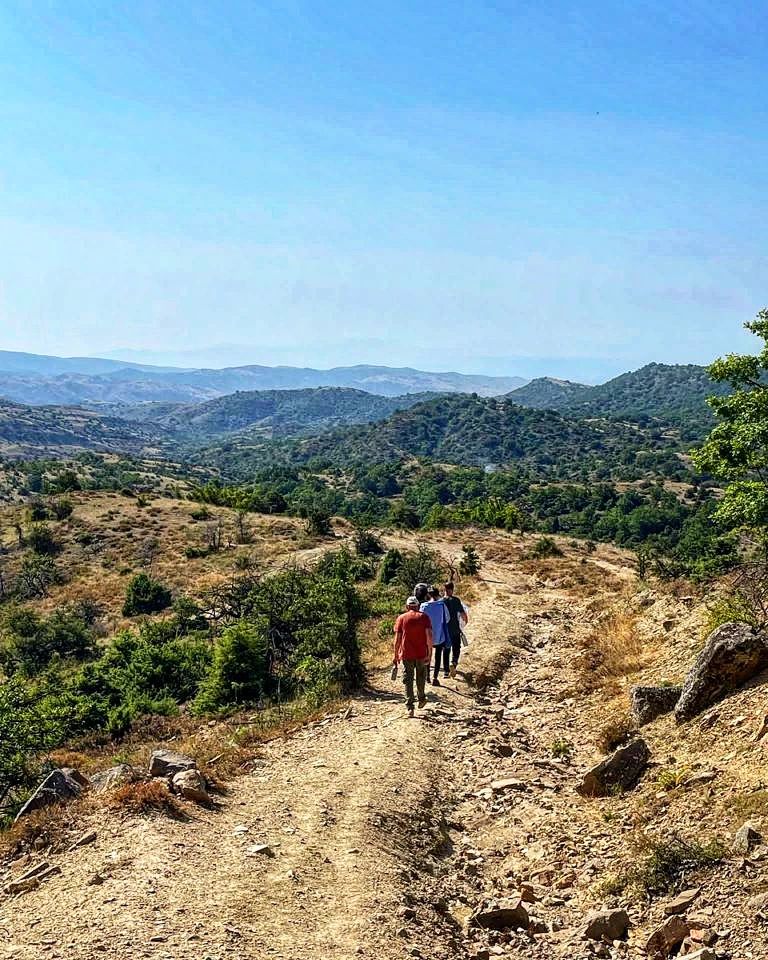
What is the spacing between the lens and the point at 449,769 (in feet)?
33.7

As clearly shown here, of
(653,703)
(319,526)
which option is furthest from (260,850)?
(319,526)

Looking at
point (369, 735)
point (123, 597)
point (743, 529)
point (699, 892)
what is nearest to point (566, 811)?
point (699, 892)

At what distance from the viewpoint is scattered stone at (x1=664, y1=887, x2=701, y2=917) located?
617 centimetres

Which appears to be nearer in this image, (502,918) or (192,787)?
(502,918)

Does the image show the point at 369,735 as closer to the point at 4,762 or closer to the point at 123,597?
the point at 4,762

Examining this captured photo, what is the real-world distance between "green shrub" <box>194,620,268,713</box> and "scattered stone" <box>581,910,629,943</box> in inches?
384

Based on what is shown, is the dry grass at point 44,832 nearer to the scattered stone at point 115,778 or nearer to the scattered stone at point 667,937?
the scattered stone at point 115,778

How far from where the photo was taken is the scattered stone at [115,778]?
852cm

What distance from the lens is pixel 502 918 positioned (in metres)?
6.79

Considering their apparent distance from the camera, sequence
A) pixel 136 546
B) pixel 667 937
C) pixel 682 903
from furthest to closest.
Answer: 1. pixel 136 546
2. pixel 682 903
3. pixel 667 937

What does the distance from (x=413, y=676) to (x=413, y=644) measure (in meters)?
0.62

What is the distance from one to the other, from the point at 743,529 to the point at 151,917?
11892 mm

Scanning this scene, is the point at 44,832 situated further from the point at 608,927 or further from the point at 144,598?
the point at 144,598

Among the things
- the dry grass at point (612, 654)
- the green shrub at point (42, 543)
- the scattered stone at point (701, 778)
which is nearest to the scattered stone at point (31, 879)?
the scattered stone at point (701, 778)
